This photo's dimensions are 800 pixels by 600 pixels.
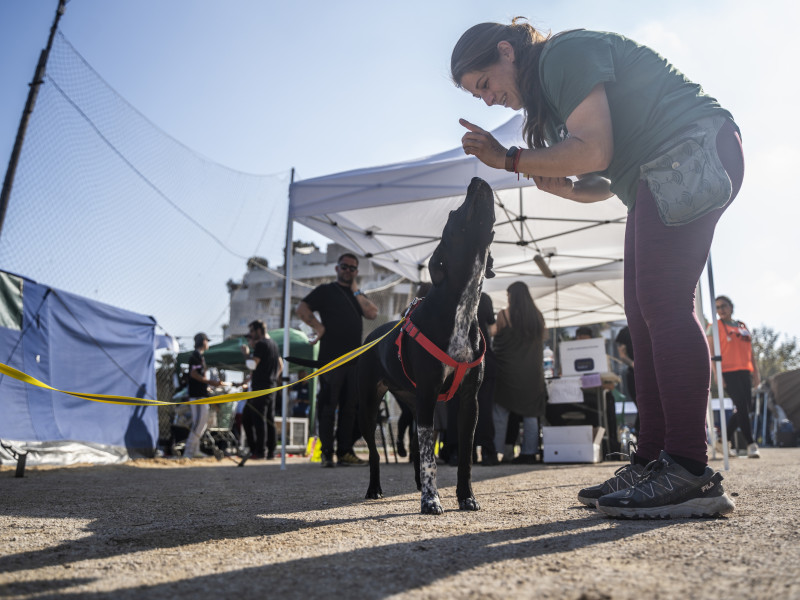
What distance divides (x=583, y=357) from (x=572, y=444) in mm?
1236

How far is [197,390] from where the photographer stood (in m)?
9.24

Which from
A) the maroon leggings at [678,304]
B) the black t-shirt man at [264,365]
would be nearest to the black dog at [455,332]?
the maroon leggings at [678,304]

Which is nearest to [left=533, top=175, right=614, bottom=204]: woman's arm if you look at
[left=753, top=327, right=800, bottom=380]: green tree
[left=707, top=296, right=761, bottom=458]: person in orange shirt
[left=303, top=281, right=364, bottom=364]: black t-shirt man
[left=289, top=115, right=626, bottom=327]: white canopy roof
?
[left=289, top=115, right=626, bottom=327]: white canopy roof

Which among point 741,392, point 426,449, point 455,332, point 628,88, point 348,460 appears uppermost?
point 628,88

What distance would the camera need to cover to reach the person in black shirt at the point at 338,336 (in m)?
6.27

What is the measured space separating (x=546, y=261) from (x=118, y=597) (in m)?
9.41

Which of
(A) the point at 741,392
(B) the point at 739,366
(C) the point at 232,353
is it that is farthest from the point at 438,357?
(C) the point at 232,353

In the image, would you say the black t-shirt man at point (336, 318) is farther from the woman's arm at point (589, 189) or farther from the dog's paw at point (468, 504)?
the woman's arm at point (589, 189)

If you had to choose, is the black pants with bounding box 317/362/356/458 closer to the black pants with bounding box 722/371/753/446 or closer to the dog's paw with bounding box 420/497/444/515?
the dog's paw with bounding box 420/497/444/515

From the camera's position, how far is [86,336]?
26.3 ft

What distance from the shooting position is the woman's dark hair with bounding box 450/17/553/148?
242 cm

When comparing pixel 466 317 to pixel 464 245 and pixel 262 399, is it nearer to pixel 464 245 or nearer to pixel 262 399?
pixel 464 245

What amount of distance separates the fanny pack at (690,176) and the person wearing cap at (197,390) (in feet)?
26.0

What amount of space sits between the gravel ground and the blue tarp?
15.0ft
